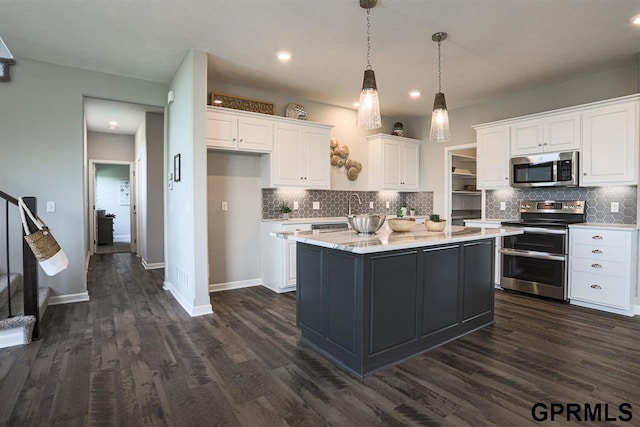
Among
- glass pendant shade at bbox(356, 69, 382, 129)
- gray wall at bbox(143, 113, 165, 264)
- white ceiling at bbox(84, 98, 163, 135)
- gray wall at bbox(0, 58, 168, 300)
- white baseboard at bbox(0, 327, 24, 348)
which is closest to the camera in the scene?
glass pendant shade at bbox(356, 69, 382, 129)

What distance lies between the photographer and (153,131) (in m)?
6.17

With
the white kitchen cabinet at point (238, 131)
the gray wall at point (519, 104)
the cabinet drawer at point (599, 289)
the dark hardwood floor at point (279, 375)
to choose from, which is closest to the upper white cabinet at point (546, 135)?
the gray wall at point (519, 104)

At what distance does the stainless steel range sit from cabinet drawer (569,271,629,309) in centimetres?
11

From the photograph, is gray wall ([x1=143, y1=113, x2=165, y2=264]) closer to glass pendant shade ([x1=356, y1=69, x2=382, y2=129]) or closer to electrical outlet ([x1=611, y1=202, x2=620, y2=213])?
glass pendant shade ([x1=356, y1=69, x2=382, y2=129])

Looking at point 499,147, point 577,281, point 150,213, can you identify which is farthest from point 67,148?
point 577,281

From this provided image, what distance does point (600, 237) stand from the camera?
377 cm

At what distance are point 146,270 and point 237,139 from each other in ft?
10.6

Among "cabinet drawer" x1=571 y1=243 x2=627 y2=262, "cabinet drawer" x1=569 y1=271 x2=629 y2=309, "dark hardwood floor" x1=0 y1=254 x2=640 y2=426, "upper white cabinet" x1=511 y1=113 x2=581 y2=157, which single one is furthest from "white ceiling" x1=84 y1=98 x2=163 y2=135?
"cabinet drawer" x1=569 y1=271 x2=629 y2=309

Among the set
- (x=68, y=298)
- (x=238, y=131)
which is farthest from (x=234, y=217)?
(x=68, y=298)

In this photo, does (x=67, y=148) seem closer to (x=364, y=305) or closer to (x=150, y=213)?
(x=150, y=213)

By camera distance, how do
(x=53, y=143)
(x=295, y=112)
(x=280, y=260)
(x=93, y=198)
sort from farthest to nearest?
1. (x=93, y=198)
2. (x=295, y=112)
3. (x=280, y=260)
4. (x=53, y=143)

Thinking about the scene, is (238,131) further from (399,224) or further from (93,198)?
(93,198)

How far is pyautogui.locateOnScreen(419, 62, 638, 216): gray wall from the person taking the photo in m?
4.11

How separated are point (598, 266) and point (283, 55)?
3.99 meters
